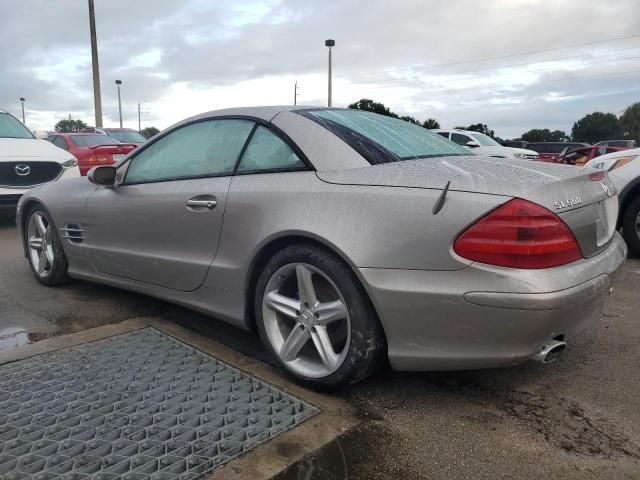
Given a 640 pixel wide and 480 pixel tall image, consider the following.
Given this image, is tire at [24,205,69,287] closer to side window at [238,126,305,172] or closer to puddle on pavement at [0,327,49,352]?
puddle on pavement at [0,327,49,352]

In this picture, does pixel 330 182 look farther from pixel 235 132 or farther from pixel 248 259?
pixel 235 132

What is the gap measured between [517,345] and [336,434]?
2.70 feet

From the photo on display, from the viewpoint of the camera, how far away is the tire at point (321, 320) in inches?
94.3

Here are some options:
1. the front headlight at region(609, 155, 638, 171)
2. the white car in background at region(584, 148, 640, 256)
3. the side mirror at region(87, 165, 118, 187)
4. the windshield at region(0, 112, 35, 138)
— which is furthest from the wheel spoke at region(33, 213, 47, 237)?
the front headlight at region(609, 155, 638, 171)

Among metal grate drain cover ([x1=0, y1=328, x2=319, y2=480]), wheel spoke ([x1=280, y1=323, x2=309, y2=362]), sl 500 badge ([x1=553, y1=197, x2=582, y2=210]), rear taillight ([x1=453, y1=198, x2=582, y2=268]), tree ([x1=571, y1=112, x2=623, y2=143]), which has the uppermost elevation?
tree ([x1=571, y1=112, x2=623, y2=143])

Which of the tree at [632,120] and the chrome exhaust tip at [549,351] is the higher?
the tree at [632,120]

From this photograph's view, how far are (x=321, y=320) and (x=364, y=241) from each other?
46 centimetres

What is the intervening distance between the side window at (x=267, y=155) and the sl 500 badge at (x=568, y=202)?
3.94 ft

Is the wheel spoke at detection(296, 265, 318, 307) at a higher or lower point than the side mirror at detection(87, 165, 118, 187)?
lower

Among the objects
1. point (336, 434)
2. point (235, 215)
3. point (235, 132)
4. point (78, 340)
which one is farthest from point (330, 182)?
point (78, 340)

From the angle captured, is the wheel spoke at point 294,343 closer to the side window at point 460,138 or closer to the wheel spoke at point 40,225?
the wheel spoke at point 40,225

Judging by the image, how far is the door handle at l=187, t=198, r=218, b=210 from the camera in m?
3.02

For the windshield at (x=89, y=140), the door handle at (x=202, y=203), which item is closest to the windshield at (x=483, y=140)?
the windshield at (x=89, y=140)

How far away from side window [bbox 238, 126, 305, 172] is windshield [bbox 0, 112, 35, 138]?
6540 mm
